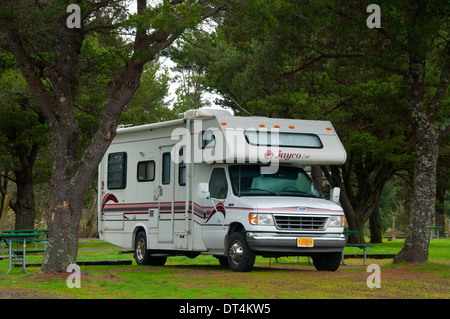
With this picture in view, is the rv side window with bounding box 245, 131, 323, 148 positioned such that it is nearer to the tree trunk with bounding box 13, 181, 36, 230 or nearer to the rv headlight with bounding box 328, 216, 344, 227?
the rv headlight with bounding box 328, 216, 344, 227

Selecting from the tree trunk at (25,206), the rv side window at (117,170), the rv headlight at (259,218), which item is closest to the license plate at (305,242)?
the rv headlight at (259,218)

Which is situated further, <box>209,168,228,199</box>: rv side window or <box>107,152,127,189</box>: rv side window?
<box>107,152,127,189</box>: rv side window

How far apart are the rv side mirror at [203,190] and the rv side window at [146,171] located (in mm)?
2633

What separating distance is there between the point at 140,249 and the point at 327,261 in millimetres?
4693

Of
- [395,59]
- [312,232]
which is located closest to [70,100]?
[312,232]

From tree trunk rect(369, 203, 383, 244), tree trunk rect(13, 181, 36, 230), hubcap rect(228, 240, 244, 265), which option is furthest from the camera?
tree trunk rect(369, 203, 383, 244)

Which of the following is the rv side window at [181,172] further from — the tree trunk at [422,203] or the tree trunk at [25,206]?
the tree trunk at [25,206]

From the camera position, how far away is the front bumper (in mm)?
14953

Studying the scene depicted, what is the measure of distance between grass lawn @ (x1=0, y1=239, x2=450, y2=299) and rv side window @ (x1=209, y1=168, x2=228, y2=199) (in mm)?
1597

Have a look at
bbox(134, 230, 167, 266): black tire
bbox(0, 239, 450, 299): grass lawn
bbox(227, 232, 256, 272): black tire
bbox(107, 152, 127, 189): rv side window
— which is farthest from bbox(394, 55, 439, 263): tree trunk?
bbox(107, 152, 127, 189): rv side window

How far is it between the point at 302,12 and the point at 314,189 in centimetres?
387

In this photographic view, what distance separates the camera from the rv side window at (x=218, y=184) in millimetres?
16188

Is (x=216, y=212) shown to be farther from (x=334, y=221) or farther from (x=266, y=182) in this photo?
(x=334, y=221)

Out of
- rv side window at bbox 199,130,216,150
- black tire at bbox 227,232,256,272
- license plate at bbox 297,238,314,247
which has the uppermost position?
rv side window at bbox 199,130,216,150
